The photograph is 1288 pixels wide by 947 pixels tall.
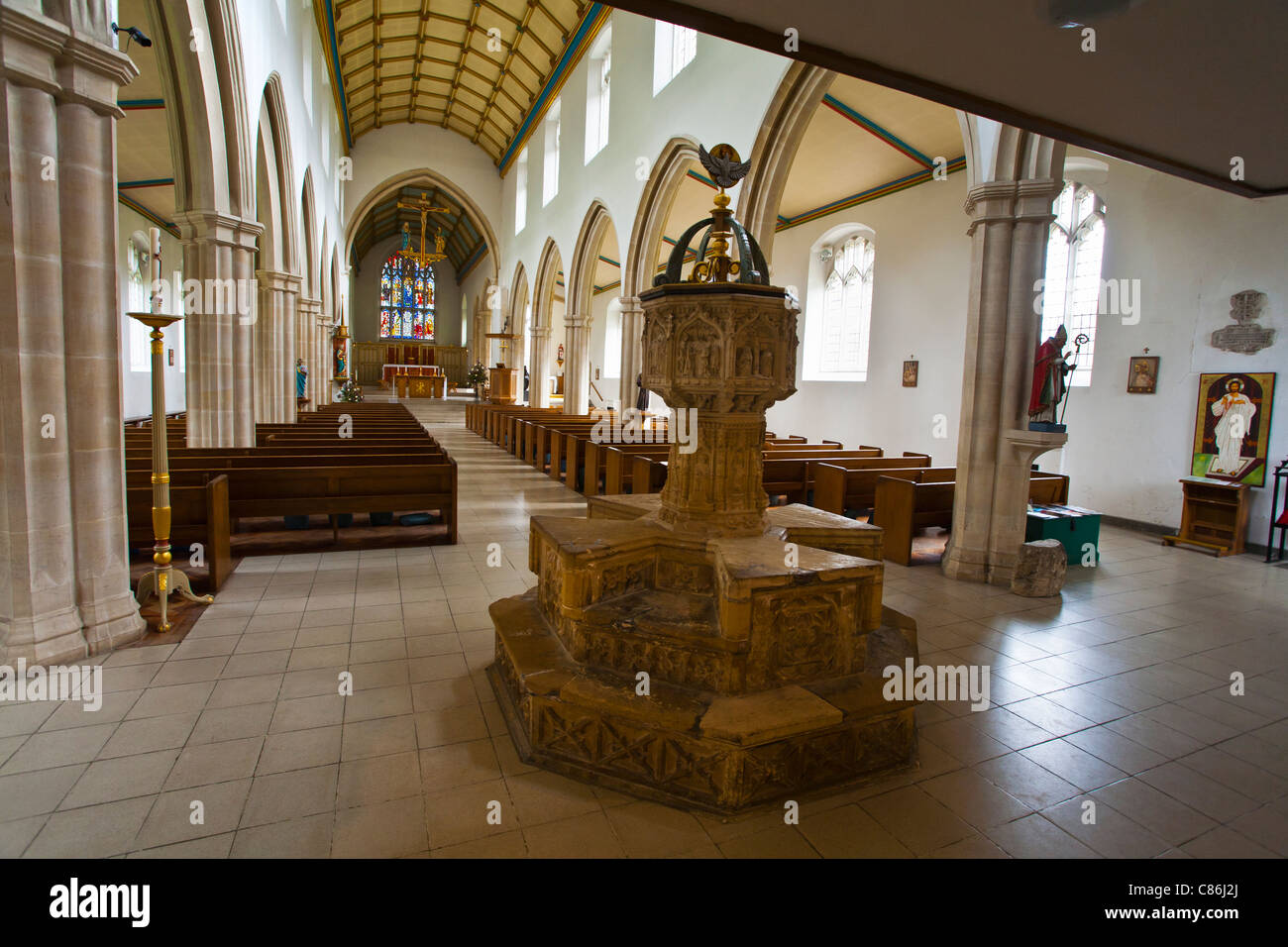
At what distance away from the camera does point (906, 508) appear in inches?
282

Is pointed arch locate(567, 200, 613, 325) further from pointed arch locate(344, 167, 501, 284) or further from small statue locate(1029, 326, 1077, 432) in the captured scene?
small statue locate(1029, 326, 1077, 432)

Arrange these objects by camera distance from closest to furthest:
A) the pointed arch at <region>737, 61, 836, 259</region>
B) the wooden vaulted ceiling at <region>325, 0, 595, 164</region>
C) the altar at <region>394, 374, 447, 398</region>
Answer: the pointed arch at <region>737, 61, 836, 259</region> → the wooden vaulted ceiling at <region>325, 0, 595, 164</region> → the altar at <region>394, 374, 447, 398</region>

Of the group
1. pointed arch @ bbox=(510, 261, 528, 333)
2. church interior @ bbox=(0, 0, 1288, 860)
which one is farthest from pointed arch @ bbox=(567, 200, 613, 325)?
church interior @ bbox=(0, 0, 1288, 860)

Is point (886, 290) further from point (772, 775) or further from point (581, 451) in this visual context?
point (772, 775)

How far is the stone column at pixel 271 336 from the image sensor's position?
1124 cm

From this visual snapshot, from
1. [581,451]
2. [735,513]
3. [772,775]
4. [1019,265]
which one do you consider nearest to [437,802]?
[772,775]

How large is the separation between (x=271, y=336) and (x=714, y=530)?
33.1 ft

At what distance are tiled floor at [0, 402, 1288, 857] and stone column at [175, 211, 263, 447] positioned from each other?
3236 mm

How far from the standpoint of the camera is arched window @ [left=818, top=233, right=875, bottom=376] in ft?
48.8

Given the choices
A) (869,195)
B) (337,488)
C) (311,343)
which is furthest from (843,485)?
(311,343)

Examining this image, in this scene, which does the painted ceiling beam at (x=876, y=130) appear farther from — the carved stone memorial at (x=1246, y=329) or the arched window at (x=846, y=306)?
the carved stone memorial at (x=1246, y=329)

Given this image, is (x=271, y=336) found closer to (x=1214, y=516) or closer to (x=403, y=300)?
(x=1214, y=516)

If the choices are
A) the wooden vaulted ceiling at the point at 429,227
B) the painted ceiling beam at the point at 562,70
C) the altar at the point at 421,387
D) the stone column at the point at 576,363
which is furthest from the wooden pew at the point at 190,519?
the wooden vaulted ceiling at the point at 429,227
